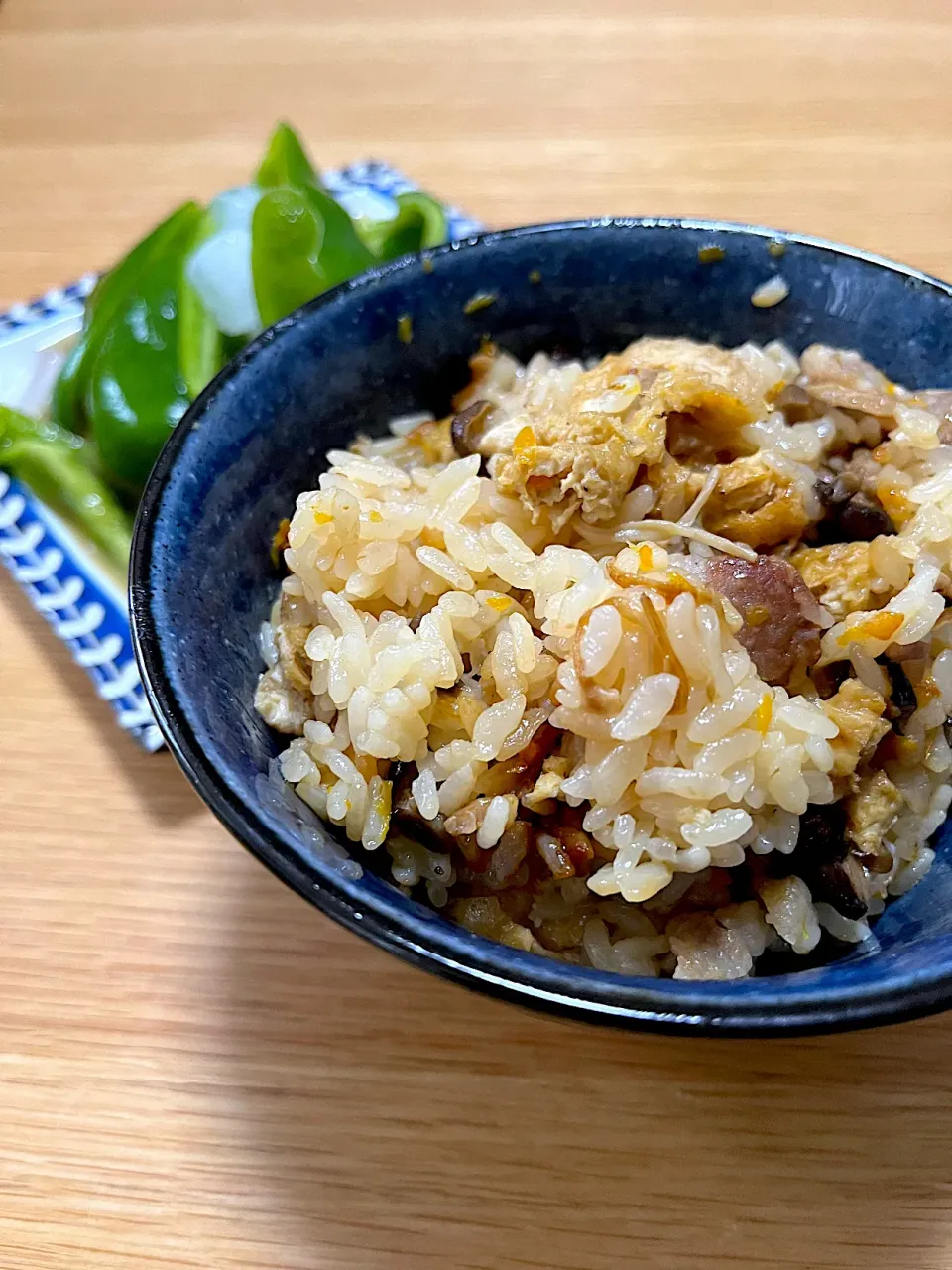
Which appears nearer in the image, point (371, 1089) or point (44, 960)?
point (371, 1089)

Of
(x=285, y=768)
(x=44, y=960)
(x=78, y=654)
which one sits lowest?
(x=44, y=960)

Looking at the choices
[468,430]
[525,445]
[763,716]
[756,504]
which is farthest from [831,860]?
[468,430]

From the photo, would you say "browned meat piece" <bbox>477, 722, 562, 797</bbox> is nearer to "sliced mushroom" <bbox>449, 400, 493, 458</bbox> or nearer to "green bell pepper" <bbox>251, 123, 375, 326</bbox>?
"sliced mushroom" <bbox>449, 400, 493, 458</bbox>

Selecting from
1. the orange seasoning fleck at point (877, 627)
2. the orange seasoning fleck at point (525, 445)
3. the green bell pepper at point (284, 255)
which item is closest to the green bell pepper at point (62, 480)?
the green bell pepper at point (284, 255)

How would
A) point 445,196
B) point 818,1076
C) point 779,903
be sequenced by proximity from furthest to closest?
1. point 445,196
2. point 818,1076
3. point 779,903

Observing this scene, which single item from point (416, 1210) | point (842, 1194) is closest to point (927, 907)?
point (842, 1194)

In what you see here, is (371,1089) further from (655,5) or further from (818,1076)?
(655,5)
